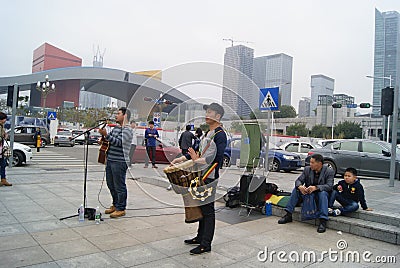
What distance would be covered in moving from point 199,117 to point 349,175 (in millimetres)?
2722

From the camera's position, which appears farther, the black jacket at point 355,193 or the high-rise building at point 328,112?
the high-rise building at point 328,112

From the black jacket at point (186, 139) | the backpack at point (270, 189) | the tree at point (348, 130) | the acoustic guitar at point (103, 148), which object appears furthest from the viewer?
the tree at point (348, 130)

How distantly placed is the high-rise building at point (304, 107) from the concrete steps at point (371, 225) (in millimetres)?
76889

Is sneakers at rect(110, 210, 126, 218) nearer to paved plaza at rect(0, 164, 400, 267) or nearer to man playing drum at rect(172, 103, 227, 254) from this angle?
paved plaza at rect(0, 164, 400, 267)

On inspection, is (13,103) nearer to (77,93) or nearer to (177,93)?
(177,93)

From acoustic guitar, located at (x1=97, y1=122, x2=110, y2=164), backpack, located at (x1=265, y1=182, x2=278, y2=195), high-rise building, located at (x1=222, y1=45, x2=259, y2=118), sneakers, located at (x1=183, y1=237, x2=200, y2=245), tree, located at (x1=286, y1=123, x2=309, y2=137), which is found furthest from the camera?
tree, located at (x1=286, y1=123, x2=309, y2=137)

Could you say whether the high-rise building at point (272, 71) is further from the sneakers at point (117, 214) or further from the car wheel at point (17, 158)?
the car wheel at point (17, 158)

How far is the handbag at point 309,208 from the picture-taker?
205 inches

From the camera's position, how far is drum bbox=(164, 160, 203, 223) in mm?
3852

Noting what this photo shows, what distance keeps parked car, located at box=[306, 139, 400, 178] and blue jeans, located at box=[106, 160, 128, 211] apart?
8327 mm

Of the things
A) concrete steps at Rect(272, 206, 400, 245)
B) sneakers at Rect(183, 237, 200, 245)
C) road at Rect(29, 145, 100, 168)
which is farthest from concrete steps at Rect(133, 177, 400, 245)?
road at Rect(29, 145, 100, 168)

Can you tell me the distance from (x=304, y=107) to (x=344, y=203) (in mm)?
78487

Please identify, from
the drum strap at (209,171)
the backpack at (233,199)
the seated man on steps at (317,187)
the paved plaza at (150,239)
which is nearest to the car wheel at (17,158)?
the paved plaza at (150,239)

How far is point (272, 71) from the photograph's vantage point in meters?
7.67
